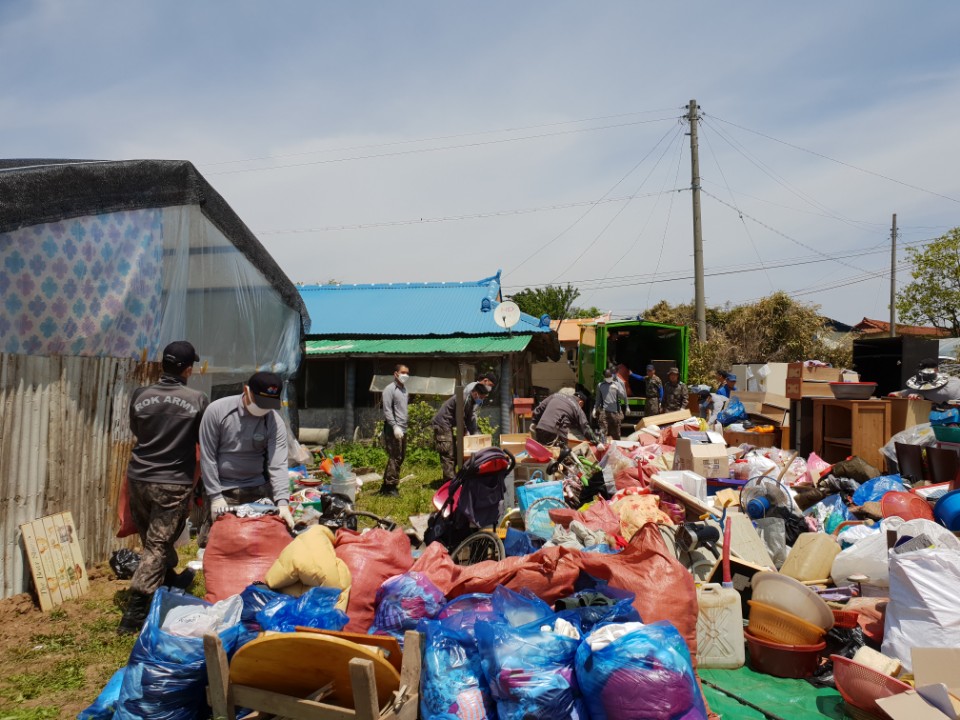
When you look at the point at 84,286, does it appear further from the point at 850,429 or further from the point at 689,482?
the point at 850,429

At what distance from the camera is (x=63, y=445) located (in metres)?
6.11

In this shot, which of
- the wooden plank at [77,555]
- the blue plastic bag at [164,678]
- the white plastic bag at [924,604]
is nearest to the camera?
the blue plastic bag at [164,678]

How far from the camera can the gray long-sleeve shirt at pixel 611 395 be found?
13630 millimetres

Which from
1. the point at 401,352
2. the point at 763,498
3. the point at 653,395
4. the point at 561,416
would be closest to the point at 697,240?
the point at 653,395

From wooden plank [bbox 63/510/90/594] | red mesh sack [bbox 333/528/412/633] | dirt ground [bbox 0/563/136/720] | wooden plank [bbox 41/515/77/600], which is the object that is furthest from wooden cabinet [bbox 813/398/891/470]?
wooden plank [bbox 41/515/77/600]

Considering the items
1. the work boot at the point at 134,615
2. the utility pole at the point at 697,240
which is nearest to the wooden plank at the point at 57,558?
the work boot at the point at 134,615

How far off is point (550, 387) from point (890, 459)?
13.0 m

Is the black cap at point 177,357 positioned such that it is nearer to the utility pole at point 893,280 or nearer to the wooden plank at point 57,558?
the wooden plank at point 57,558

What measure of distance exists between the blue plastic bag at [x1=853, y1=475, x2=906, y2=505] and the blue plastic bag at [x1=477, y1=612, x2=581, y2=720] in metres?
5.50

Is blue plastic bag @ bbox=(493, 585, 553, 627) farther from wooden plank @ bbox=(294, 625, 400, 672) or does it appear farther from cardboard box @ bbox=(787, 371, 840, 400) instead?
cardboard box @ bbox=(787, 371, 840, 400)

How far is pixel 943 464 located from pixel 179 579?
759 cm

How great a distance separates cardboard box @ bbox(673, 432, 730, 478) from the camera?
26.3ft

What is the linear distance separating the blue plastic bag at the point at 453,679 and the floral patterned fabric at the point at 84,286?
4360 mm

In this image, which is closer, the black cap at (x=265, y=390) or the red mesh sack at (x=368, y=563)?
the red mesh sack at (x=368, y=563)
